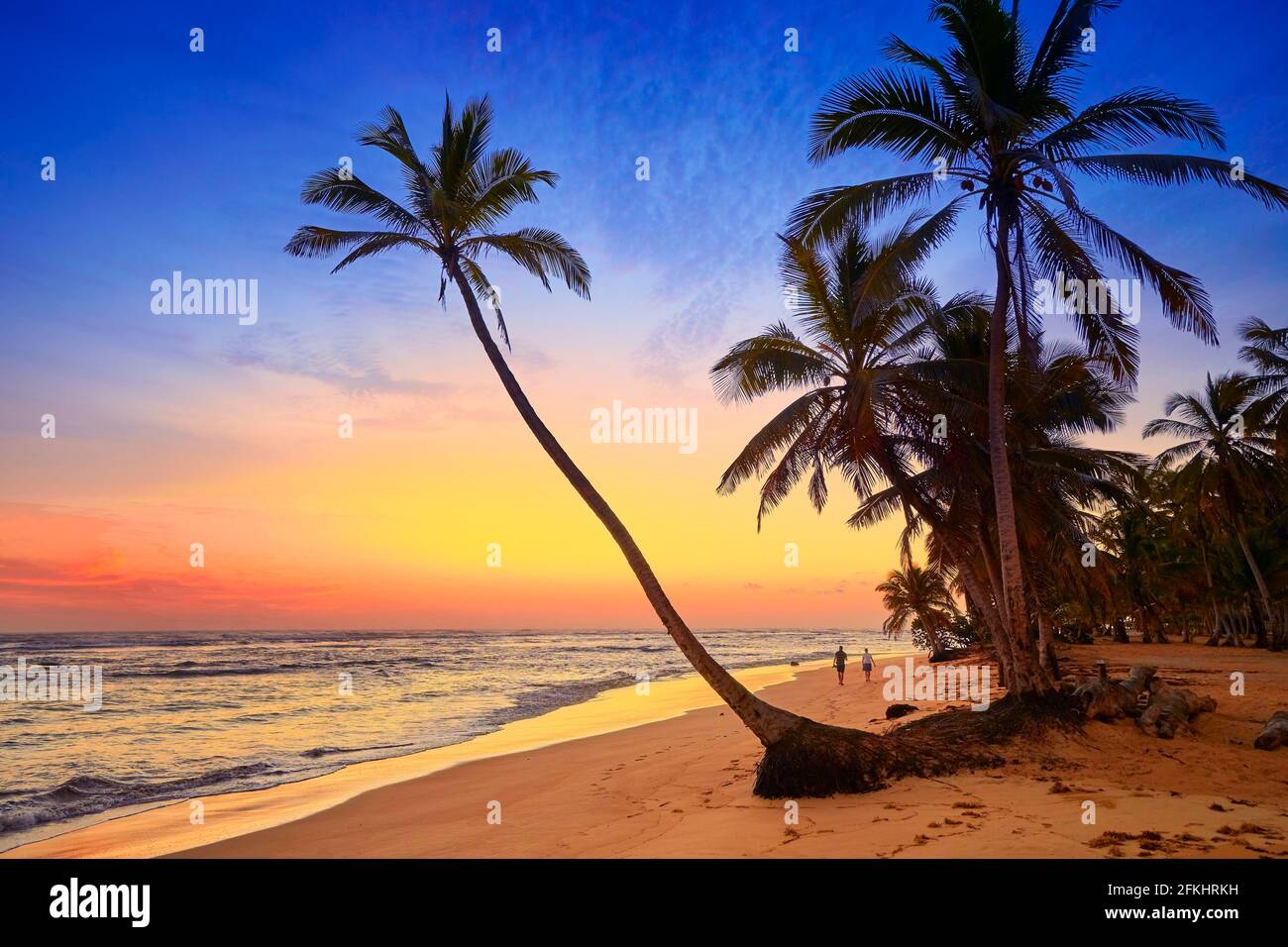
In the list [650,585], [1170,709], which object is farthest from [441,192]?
[1170,709]

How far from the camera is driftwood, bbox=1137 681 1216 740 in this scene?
10453 millimetres

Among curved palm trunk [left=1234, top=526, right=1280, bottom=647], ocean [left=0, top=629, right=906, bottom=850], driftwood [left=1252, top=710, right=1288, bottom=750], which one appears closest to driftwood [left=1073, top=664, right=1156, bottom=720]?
driftwood [left=1252, top=710, right=1288, bottom=750]

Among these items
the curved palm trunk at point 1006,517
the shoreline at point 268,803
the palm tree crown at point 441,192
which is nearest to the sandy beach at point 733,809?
the shoreline at point 268,803

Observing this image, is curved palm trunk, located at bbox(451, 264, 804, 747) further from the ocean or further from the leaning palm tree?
the ocean

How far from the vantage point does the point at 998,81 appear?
36.2 ft

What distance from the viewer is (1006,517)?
10875 mm

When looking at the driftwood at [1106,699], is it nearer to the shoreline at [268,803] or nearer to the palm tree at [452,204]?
the palm tree at [452,204]

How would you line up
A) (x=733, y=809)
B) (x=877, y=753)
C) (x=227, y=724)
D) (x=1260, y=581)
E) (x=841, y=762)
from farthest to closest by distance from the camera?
(x=1260, y=581), (x=227, y=724), (x=877, y=753), (x=841, y=762), (x=733, y=809)

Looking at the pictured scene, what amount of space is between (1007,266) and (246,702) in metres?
27.0

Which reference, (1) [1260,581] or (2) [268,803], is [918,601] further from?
(2) [268,803]

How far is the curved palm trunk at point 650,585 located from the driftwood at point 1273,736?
665 cm

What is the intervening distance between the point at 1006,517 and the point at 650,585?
572 cm
